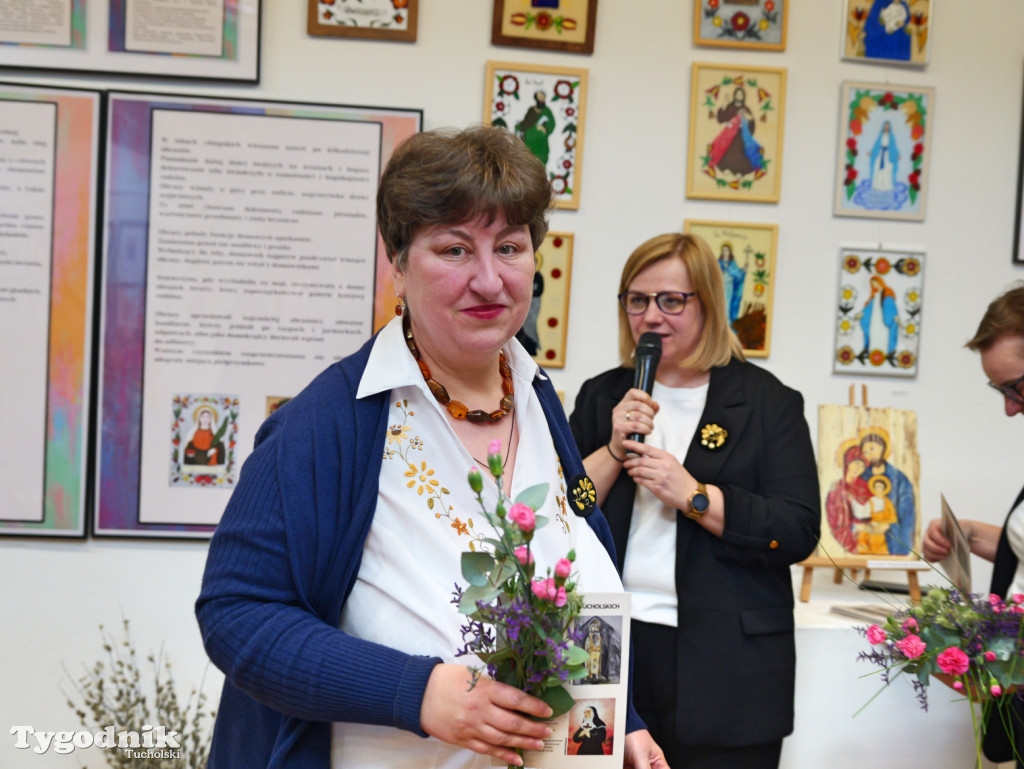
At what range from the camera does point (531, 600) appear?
95 centimetres

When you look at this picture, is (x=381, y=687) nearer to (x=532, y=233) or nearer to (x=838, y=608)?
(x=532, y=233)

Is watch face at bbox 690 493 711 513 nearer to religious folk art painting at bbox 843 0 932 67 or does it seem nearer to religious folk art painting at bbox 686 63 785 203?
religious folk art painting at bbox 686 63 785 203

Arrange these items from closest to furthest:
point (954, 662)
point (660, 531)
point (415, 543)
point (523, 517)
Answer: point (523, 517) → point (415, 543) → point (954, 662) → point (660, 531)

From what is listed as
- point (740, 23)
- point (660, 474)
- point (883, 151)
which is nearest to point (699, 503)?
point (660, 474)

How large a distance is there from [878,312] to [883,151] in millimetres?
560

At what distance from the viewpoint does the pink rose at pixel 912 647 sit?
1679 mm

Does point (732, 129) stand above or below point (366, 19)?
below

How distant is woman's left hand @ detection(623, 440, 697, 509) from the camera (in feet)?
6.64

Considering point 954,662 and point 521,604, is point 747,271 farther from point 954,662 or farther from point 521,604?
point 521,604

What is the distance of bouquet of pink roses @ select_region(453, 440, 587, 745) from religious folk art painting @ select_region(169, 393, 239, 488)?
2078 mm

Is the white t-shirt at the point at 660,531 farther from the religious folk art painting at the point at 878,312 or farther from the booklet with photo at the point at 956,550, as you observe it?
the religious folk art painting at the point at 878,312

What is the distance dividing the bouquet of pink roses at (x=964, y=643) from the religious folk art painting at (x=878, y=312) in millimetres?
1360

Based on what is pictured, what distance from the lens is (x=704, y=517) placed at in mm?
2035

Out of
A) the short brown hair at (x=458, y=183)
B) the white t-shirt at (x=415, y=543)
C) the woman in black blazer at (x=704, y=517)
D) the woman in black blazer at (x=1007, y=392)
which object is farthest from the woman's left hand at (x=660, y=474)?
the short brown hair at (x=458, y=183)
